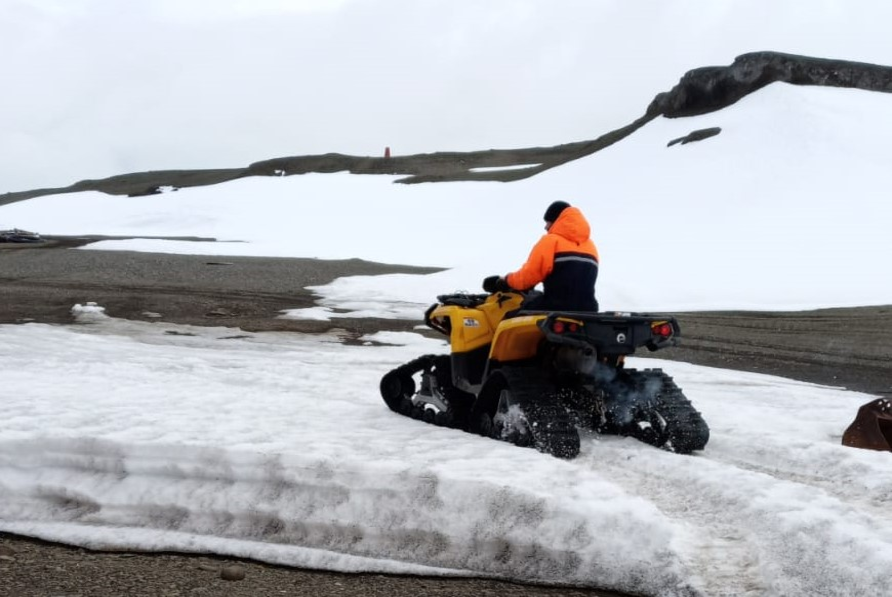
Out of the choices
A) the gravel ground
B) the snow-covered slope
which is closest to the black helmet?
the gravel ground

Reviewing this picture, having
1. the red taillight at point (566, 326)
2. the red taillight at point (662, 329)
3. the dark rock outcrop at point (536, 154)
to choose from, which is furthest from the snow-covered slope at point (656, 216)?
the red taillight at point (566, 326)

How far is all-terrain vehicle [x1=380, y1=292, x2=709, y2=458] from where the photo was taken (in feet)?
19.6

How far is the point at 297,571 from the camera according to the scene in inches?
172

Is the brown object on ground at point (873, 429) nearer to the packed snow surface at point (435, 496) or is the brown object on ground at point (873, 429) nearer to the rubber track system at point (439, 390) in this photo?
the packed snow surface at point (435, 496)

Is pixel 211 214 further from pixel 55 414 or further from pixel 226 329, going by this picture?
pixel 55 414

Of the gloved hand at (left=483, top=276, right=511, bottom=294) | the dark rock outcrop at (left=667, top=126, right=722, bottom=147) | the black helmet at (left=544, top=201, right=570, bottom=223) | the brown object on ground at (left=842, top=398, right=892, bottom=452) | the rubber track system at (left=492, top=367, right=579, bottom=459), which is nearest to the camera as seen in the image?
the rubber track system at (left=492, top=367, right=579, bottom=459)

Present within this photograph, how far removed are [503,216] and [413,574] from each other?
123 ft

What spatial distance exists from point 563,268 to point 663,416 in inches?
50.5

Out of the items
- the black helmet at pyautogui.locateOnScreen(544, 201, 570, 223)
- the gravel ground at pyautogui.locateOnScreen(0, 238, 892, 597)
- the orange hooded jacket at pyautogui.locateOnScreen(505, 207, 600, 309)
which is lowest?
the gravel ground at pyautogui.locateOnScreen(0, 238, 892, 597)

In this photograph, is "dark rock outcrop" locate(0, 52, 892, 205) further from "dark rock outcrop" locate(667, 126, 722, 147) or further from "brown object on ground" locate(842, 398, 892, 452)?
"brown object on ground" locate(842, 398, 892, 452)

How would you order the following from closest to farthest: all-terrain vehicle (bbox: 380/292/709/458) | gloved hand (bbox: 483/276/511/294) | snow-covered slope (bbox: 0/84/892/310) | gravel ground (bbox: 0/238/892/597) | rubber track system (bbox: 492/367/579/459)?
1. gravel ground (bbox: 0/238/892/597)
2. rubber track system (bbox: 492/367/579/459)
3. all-terrain vehicle (bbox: 380/292/709/458)
4. gloved hand (bbox: 483/276/511/294)
5. snow-covered slope (bbox: 0/84/892/310)

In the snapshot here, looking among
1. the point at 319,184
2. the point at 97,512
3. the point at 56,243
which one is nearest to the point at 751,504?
the point at 97,512

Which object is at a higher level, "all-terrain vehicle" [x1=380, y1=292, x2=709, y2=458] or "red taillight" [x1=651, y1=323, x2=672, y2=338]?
"red taillight" [x1=651, y1=323, x2=672, y2=338]

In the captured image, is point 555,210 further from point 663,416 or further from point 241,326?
point 241,326
